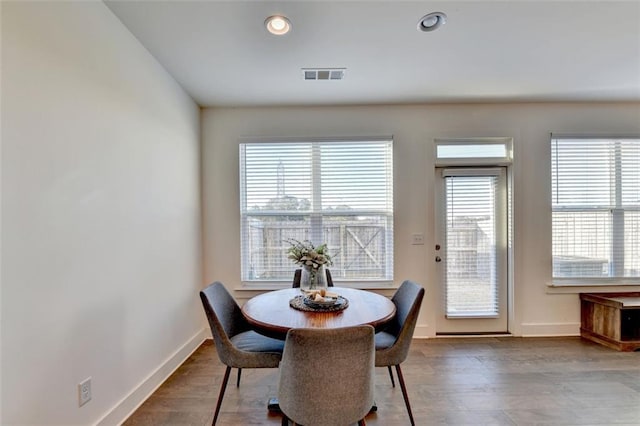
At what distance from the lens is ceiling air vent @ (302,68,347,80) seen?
2.41 metres

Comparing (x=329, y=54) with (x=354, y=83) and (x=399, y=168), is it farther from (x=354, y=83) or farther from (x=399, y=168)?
(x=399, y=168)

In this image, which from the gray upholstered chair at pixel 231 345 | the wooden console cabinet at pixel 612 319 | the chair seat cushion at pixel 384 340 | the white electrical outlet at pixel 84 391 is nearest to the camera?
the white electrical outlet at pixel 84 391

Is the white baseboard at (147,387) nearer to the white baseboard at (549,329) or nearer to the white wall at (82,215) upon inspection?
the white wall at (82,215)

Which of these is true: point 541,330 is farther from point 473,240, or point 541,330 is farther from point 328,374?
point 328,374

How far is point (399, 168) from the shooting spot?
3.17 m

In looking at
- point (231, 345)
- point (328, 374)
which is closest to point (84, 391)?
point (231, 345)

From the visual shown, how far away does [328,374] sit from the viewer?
48.6 inches

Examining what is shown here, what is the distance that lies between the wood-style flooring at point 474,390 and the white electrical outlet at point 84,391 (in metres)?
0.43

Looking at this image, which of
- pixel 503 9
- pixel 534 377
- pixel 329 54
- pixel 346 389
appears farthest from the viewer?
pixel 534 377

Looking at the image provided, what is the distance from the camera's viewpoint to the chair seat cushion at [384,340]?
1851mm

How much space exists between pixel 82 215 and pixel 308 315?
1371mm

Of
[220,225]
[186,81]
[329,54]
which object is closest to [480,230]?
[329,54]

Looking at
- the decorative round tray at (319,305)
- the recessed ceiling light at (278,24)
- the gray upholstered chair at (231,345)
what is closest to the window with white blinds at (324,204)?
the gray upholstered chair at (231,345)

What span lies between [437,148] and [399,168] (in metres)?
0.50
